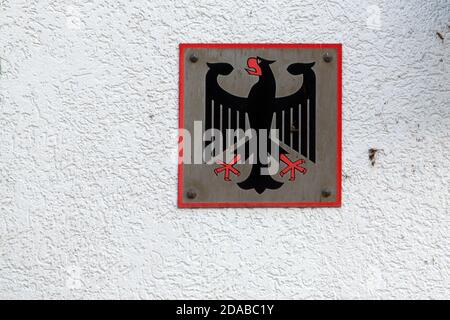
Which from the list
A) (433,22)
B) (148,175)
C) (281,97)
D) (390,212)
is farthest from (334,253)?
(433,22)

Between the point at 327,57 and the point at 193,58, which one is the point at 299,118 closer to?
the point at 327,57

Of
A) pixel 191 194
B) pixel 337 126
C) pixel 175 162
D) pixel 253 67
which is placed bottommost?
pixel 191 194

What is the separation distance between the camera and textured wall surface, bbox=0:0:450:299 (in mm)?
3104

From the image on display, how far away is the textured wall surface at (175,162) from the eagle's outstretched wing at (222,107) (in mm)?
191

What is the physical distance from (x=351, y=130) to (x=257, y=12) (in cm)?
85

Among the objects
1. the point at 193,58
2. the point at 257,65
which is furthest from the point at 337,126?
the point at 193,58

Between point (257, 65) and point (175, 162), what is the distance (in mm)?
713

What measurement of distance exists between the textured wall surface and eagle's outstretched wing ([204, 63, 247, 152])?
0.63 ft

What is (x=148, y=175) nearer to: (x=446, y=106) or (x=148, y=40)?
(x=148, y=40)

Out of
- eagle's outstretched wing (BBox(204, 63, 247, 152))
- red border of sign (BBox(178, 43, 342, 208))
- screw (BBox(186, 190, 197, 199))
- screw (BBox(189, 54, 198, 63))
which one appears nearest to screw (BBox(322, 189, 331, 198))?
red border of sign (BBox(178, 43, 342, 208))

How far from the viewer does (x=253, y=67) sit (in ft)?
10.2

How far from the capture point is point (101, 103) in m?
3.12

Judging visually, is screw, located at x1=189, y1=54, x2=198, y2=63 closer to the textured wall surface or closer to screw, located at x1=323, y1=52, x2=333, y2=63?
the textured wall surface

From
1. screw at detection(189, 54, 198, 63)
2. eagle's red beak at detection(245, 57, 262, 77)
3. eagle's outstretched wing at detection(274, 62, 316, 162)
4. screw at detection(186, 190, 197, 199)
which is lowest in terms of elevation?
screw at detection(186, 190, 197, 199)
